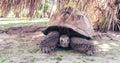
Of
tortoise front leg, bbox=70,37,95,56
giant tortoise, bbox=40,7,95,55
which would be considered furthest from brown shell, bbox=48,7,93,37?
tortoise front leg, bbox=70,37,95,56

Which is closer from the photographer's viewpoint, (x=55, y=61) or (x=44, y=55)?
(x=55, y=61)

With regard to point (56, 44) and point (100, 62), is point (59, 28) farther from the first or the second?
point (100, 62)

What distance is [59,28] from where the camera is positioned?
4.76 m

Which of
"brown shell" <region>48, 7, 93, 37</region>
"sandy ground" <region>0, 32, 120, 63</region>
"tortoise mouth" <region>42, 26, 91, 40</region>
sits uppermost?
"brown shell" <region>48, 7, 93, 37</region>

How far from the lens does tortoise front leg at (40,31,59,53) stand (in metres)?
4.45

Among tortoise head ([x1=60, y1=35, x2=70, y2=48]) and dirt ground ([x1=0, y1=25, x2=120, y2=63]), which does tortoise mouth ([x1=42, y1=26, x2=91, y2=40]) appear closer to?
tortoise head ([x1=60, y1=35, x2=70, y2=48])

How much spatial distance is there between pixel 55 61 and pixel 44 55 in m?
0.47

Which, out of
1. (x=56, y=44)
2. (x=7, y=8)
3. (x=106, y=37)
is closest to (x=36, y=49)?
(x=56, y=44)

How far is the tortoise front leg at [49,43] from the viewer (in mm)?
4449

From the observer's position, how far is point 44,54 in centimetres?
425

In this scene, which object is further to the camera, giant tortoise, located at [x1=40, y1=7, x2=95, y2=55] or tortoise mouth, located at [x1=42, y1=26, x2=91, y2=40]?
tortoise mouth, located at [x1=42, y1=26, x2=91, y2=40]

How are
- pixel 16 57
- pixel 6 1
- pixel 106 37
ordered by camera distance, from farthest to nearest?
1. pixel 106 37
2. pixel 16 57
3. pixel 6 1

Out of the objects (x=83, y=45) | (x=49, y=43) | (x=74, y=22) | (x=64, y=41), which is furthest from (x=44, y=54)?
(x=74, y=22)

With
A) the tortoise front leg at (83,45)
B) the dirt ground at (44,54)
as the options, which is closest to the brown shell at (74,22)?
the tortoise front leg at (83,45)
